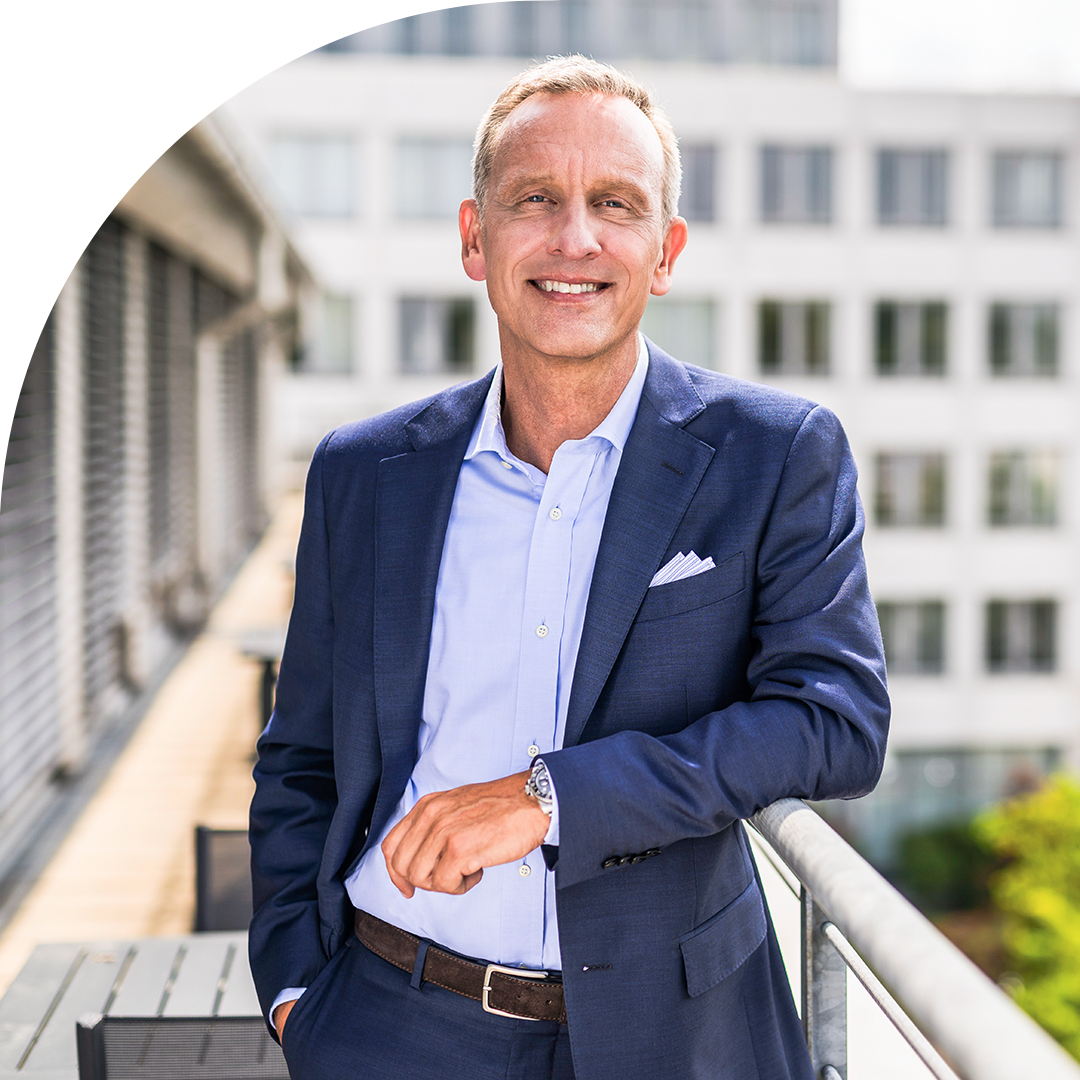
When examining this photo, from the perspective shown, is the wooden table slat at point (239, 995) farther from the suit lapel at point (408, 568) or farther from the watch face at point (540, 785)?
the watch face at point (540, 785)

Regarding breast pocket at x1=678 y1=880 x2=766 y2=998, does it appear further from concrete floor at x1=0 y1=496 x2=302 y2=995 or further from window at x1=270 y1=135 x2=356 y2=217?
window at x1=270 y1=135 x2=356 y2=217

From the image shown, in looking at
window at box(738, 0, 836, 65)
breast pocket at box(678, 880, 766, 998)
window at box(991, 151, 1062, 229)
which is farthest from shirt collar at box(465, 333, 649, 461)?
window at box(991, 151, 1062, 229)

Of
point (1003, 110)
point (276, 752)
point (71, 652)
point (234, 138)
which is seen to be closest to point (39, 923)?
point (71, 652)

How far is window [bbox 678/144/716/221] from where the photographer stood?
32.6 metres

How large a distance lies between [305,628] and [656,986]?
2.29 ft

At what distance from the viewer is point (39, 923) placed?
4457 millimetres

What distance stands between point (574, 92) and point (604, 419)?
0.42 meters

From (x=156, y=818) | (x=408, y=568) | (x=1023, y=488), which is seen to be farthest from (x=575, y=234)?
(x=1023, y=488)

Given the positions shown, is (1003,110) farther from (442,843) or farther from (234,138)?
(442,843)

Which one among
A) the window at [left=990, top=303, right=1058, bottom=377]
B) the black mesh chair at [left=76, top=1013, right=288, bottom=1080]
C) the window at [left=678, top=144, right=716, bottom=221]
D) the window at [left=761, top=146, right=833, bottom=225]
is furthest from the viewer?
the window at [left=990, top=303, right=1058, bottom=377]

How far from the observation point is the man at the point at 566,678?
4.70 ft

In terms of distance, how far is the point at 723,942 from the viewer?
1.56m

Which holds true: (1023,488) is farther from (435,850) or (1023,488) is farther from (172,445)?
(435,850)

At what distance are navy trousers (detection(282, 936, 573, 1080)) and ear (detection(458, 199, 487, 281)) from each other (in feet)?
3.14
